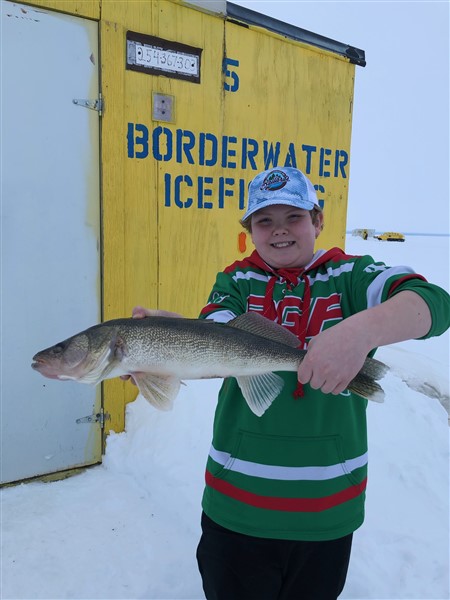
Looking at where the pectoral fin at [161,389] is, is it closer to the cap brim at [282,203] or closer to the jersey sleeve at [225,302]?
the jersey sleeve at [225,302]

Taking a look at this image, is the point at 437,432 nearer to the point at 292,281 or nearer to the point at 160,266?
the point at 160,266

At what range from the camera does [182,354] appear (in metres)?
1.78

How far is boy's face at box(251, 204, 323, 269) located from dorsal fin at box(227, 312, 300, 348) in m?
0.34

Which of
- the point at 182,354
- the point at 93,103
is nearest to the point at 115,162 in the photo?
the point at 93,103

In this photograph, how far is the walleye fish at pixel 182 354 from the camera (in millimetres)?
1775

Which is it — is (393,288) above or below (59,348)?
above

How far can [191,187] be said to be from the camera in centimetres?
446

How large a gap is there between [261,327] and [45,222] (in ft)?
8.31

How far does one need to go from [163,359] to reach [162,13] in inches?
138

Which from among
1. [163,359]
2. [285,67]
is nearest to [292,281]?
[163,359]

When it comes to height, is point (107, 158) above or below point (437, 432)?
above

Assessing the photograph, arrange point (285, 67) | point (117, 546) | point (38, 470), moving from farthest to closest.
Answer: point (285, 67) → point (38, 470) → point (117, 546)

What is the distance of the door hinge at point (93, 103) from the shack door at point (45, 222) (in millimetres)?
39

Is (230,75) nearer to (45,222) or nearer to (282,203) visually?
(45,222)
